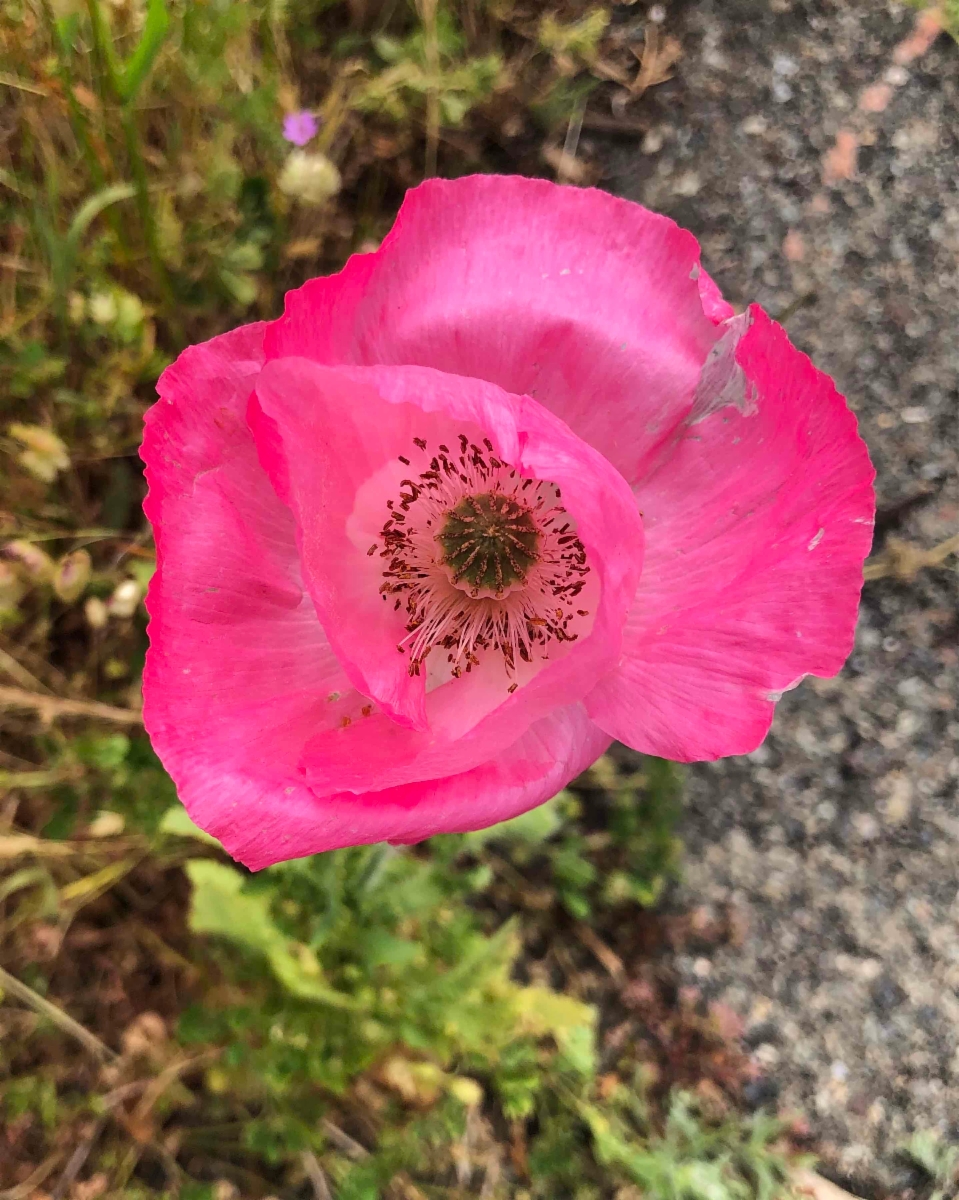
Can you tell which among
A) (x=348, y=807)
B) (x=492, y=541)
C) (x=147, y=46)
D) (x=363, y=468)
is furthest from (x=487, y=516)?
(x=147, y=46)

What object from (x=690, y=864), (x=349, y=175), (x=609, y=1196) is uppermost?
(x=349, y=175)

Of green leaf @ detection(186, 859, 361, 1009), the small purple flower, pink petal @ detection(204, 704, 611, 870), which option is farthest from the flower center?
the small purple flower

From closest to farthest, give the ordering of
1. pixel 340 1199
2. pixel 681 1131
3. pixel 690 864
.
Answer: pixel 340 1199, pixel 681 1131, pixel 690 864

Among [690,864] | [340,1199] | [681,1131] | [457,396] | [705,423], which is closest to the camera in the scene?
[457,396]

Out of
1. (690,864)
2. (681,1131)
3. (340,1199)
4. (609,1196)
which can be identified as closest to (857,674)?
(690,864)

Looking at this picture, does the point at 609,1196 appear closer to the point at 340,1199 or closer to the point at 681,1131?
the point at 681,1131

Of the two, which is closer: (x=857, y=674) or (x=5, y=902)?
(x=857, y=674)

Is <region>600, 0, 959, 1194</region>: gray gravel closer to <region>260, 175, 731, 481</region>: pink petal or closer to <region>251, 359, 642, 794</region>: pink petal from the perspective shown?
<region>260, 175, 731, 481</region>: pink petal
